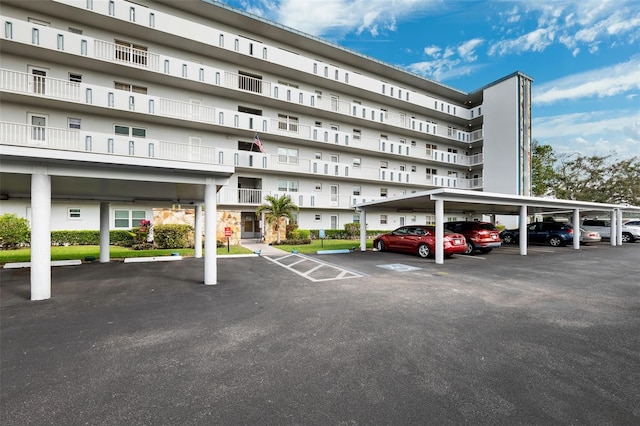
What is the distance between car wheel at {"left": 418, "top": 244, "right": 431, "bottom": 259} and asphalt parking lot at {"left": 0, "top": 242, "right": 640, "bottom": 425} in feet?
17.6

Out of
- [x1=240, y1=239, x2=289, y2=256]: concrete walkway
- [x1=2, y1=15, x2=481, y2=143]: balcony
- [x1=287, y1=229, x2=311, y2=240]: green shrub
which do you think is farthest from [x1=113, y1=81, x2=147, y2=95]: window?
[x1=287, y1=229, x2=311, y2=240]: green shrub

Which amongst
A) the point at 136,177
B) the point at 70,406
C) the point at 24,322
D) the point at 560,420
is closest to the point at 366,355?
the point at 560,420

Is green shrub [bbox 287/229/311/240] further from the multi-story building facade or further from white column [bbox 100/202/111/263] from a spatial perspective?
white column [bbox 100/202/111/263]

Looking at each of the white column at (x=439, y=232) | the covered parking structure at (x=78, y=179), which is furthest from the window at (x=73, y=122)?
the white column at (x=439, y=232)

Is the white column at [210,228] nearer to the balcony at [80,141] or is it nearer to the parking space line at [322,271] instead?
the parking space line at [322,271]

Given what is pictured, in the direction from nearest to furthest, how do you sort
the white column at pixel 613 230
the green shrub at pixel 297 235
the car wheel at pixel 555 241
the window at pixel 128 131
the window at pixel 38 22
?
the window at pixel 38 22 → the window at pixel 128 131 → the car wheel at pixel 555 241 → the white column at pixel 613 230 → the green shrub at pixel 297 235

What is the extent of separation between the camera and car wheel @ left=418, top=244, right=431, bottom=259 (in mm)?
12659

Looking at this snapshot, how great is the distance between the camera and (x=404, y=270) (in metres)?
9.66

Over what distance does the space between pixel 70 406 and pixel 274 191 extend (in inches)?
778

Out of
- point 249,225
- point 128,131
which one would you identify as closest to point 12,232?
point 128,131

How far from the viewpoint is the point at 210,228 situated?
7.22m

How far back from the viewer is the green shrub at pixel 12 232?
13.3m

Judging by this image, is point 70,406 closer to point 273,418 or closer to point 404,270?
point 273,418

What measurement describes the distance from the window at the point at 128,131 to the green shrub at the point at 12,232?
7222 mm
